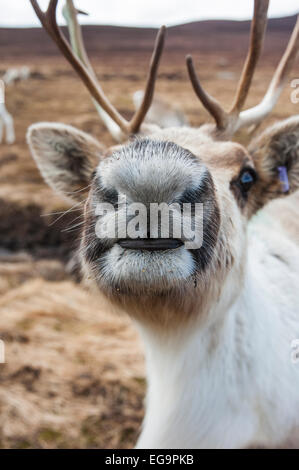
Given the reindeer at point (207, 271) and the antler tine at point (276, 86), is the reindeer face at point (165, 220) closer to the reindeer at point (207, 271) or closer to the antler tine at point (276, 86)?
the reindeer at point (207, 271)

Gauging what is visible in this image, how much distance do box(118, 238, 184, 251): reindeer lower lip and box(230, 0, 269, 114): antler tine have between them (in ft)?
4.00

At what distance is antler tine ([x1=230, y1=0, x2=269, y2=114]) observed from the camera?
2312 millimetres

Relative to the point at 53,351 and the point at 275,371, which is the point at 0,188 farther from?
the point at 275,371

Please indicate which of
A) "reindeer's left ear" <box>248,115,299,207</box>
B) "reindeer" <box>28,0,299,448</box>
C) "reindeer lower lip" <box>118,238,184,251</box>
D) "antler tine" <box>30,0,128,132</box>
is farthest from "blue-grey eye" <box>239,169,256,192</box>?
"reindeer lower lip" <box>118,238,184,251</box>

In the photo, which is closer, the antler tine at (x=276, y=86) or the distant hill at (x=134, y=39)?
the antler tine at (x=276, y=86)

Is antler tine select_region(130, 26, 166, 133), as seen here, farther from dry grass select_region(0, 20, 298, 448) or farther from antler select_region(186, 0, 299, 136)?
dry grass select_region(0, 20, 298, 448)

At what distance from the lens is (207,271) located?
1868 mm

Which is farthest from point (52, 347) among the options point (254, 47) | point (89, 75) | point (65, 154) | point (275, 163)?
point (254, 47)

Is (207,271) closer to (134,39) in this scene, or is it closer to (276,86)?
(276,86)

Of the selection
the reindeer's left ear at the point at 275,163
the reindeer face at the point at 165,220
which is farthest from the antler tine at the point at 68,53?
the reindeer's left ear at the point at 275,163

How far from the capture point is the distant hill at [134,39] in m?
31.9

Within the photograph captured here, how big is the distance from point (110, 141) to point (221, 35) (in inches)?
907
